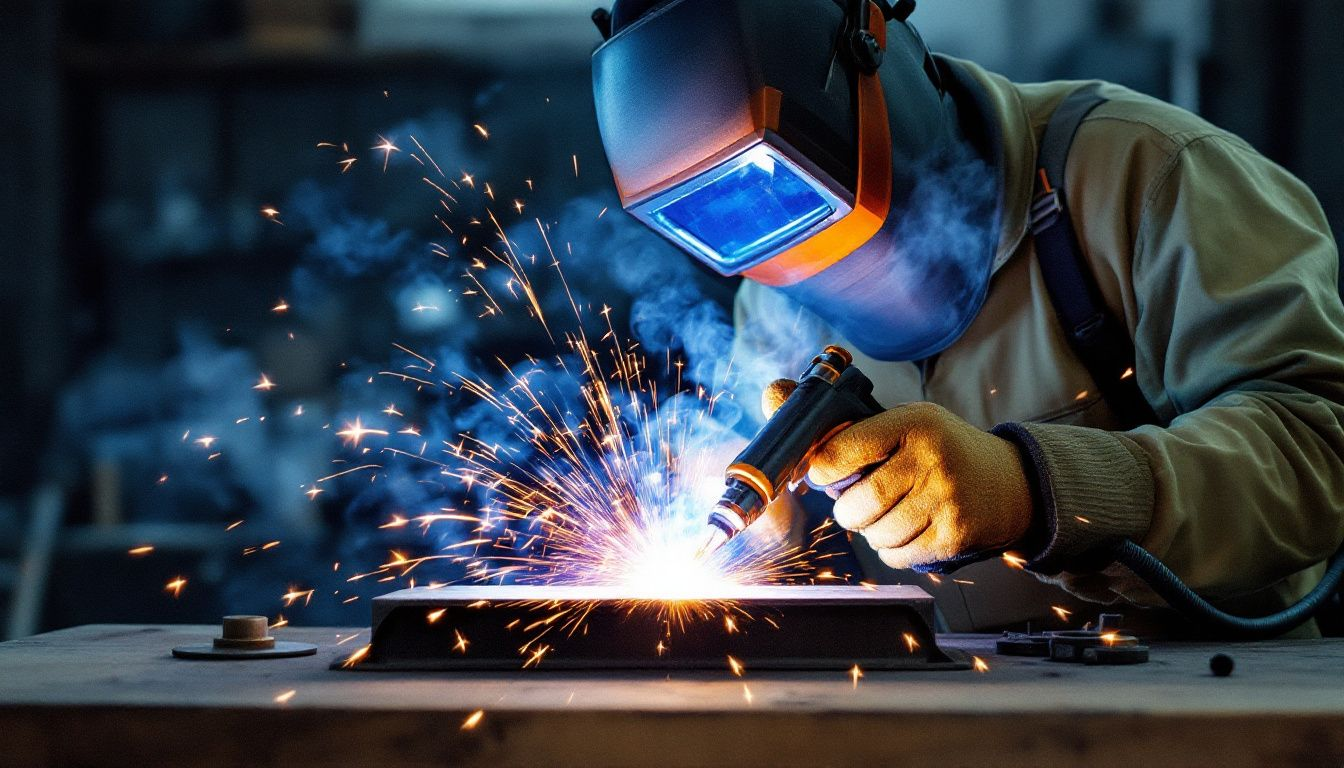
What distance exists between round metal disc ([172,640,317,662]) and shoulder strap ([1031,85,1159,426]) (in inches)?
38.5

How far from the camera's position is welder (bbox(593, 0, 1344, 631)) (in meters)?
1.16

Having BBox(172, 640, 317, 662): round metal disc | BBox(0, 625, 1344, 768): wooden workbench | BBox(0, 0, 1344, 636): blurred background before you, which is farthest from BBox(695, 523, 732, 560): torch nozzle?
BBox(0, 0, 1344, 636): blurred background

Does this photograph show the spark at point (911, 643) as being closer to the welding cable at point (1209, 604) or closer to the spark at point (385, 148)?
the welding cable at point (1209, 604)

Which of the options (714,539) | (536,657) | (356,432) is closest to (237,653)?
(536,657)

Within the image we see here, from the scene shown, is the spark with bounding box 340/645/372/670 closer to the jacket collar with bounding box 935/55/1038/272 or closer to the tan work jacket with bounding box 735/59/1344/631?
the tan work jacket with bounding box 735/59/1344/631

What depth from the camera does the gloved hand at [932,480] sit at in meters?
1.12

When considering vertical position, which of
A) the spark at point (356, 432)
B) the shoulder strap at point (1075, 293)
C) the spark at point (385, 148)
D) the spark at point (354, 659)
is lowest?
the spark at point (354, 659)

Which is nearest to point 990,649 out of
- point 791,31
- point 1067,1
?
point 791,31

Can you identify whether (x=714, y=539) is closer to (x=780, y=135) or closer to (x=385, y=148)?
(x=780, y=135)

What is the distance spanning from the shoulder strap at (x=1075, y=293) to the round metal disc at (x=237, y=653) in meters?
0.98

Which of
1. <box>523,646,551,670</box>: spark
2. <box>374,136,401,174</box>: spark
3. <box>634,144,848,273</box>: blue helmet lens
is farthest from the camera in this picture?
<box>374,136,401,174</box>: spark

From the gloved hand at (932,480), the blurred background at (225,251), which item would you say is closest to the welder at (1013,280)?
the gloved hand at (932,480)

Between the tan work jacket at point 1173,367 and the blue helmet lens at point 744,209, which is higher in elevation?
the blue helmet lens at point 744,209

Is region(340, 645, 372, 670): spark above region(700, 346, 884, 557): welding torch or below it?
below
